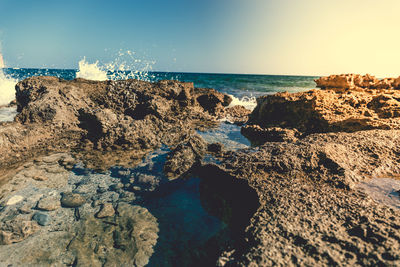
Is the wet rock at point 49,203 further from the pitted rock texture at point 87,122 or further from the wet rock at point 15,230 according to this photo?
the pitted rock texture at point 87,122

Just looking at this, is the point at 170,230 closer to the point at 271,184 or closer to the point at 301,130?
the point at 271,184

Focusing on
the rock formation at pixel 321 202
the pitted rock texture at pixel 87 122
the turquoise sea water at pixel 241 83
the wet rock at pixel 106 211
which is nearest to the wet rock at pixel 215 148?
the rock formation at pixel 321 202

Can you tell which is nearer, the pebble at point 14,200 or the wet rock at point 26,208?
the wet rock at point 26,208

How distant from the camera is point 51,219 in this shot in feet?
8.33

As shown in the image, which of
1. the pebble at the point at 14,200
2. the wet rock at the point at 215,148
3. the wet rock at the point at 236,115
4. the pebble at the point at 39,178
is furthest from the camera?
the wet rock at the point at 236,115

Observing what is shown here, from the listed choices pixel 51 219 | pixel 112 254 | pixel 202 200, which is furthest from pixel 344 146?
pixel 51 219

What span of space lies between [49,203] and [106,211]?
88 centimetres

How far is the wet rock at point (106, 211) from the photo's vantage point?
2.62 metres

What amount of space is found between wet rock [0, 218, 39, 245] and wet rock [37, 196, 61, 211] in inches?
11.9

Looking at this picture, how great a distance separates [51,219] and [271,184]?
2.86m

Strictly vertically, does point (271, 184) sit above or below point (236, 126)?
above

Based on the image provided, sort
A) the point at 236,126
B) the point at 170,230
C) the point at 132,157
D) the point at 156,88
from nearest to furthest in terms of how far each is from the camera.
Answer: the point at 170,230 < the point at 132,157 < the point at 156,88 < the point at 236,126

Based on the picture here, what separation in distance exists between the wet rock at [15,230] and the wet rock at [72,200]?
0.43 meters

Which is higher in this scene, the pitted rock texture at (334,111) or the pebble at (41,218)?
the pitted rock texture at (334,111)
